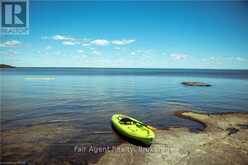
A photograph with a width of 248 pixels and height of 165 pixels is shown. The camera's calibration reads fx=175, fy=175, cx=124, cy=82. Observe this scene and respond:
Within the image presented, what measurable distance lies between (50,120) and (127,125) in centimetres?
905

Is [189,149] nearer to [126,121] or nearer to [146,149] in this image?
[146,149]

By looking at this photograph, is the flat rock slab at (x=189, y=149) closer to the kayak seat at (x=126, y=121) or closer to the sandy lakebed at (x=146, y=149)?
the sandy lakebed at (x=146, y=149)

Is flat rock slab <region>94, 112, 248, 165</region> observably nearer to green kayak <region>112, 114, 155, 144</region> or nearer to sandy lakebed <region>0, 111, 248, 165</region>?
sandy lakebed <region>0, 111, 248, 165</region>

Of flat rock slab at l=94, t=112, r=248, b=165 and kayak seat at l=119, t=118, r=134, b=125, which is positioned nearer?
flat rock slab at l=94, t=112, r=248, b=165

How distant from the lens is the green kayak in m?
13.3

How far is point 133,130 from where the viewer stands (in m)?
14.4

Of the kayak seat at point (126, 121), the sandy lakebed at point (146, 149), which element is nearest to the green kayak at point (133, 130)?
the kayak seat at point (126, 121)

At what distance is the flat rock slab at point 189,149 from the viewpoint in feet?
37.1

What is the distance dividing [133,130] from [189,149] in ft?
14.6

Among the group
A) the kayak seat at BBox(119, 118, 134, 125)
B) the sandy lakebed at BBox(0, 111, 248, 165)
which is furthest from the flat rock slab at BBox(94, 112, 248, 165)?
the kayak seat at BBox(119, 118, 134, 125)

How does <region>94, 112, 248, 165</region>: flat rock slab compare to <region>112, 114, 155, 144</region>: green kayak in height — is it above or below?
below

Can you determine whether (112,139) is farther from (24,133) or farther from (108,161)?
(24,133)

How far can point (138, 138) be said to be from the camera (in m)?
13.5

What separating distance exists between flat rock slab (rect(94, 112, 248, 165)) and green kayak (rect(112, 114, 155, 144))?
0.69 meters
